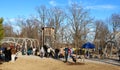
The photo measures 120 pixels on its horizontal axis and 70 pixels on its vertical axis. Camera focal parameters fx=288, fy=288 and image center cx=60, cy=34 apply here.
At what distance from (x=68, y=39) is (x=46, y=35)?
12.9 meters

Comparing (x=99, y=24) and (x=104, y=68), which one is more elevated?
(x=99, y=24)

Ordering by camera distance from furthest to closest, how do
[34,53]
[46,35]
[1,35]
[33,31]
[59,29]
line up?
[33,31] < [59,29] < [46,35] < [34,53] < [1,35]

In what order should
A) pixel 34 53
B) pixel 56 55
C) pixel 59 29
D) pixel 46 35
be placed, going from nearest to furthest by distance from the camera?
1. pixel 56 55
2. pixel 34 53
3. pixel 46 35
4. pixel 59 29

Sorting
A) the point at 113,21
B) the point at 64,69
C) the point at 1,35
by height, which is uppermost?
the point at 113,21

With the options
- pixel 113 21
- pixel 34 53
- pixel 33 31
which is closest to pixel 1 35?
pixel 34 53

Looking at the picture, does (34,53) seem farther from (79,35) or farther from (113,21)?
(113,21)

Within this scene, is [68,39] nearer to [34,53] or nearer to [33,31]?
[33,31]

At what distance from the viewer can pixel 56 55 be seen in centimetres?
4138

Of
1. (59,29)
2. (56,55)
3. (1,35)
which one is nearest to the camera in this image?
(1,35)

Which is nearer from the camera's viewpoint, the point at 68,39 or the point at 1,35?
the point at 1,35

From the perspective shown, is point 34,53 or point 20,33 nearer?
point 34,53

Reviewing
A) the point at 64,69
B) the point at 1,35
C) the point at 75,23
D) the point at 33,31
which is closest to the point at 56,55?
the point at 1,35

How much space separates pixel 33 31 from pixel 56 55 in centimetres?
4485

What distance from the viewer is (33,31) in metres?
85.4
